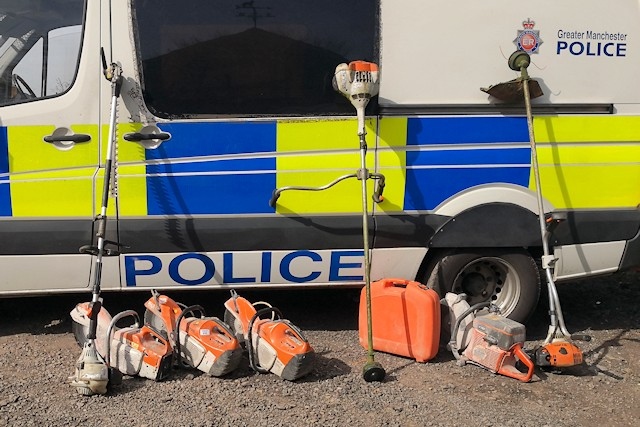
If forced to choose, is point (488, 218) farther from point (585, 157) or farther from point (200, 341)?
point (200, 341)

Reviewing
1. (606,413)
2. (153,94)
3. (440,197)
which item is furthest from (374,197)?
(606,413)

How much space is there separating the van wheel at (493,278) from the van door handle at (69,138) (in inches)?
81.3

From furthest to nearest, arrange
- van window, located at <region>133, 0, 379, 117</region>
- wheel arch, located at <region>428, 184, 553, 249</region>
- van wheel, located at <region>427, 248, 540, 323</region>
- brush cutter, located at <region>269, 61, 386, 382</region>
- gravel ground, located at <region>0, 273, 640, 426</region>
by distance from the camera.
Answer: van wheel, located at <region>427, 248, 540, 323</region>, wheel arch, located at <region>428, 184, 553, 249</region>, van window, located at <region>133, 0, 379, 117</region>, brush cutter, located at <region>269, 61, 386, 382</region>, gravel ground, located at <region>0, 273, 640, 426</region>

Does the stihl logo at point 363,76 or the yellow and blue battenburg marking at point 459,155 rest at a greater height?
the stihl logo at point 363,76

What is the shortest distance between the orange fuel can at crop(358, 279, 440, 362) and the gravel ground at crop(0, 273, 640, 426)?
0.29 ft

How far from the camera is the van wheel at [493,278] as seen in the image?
4.05 m

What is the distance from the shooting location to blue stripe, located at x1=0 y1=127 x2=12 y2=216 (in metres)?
3.63

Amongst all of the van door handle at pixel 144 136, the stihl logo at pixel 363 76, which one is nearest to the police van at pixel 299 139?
the van door handle at pixel 144 136

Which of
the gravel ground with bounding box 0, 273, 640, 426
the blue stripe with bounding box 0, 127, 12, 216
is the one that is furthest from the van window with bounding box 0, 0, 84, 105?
the gravel ground with bounding box 0, 273, 640, 426

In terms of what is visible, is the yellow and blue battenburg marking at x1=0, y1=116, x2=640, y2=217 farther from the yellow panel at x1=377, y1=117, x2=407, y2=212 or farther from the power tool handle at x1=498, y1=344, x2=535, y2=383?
the power tool handle at x1=498, y1=344, x2=535, y2=383

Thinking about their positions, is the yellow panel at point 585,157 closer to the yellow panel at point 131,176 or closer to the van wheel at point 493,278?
the van wheel at point 493,278

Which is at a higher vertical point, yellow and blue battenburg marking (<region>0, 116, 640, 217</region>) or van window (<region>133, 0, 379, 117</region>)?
van window (<region>133, 0, 379, 117</region>)

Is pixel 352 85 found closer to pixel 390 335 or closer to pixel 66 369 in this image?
pixel 390 335

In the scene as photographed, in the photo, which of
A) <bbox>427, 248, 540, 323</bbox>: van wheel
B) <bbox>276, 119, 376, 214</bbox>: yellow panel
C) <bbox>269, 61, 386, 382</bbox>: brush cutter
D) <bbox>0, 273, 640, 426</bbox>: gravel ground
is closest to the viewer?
<bbox>0, 273, 640, 426</bbox>: gravel ground
